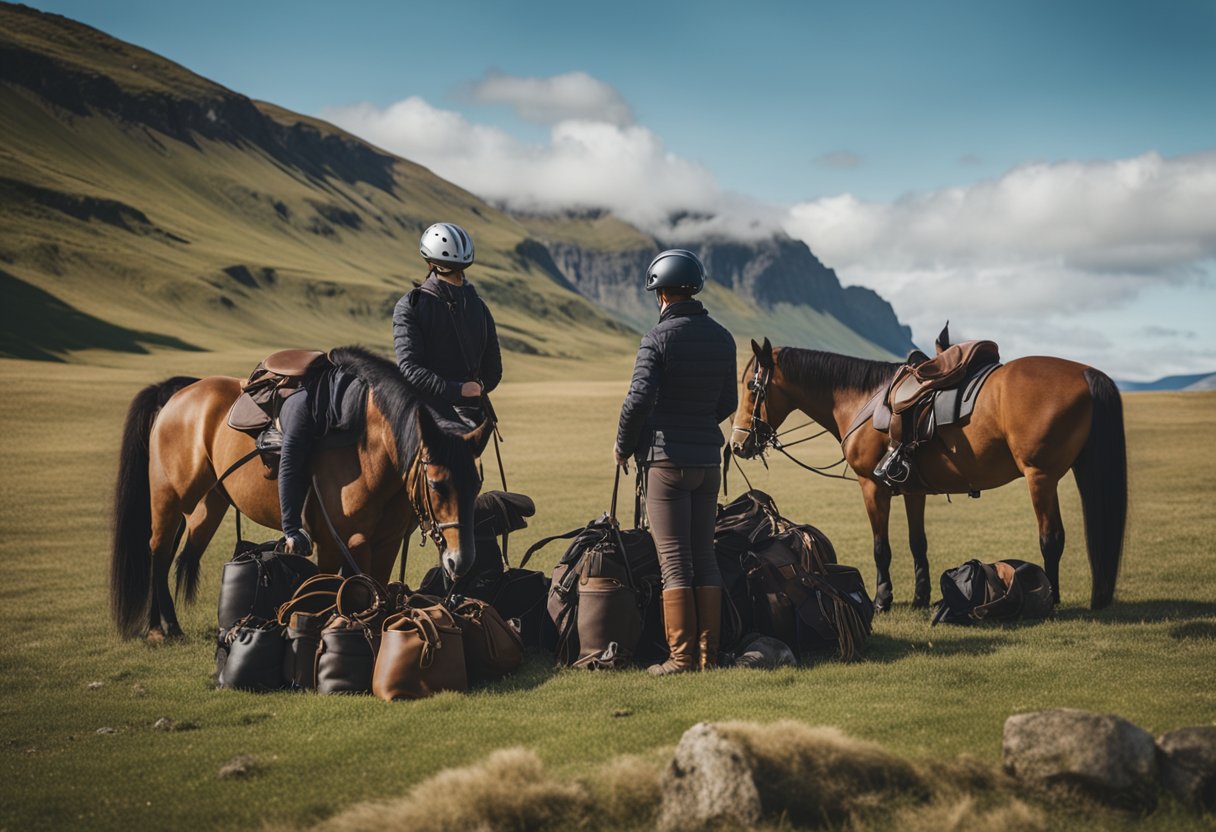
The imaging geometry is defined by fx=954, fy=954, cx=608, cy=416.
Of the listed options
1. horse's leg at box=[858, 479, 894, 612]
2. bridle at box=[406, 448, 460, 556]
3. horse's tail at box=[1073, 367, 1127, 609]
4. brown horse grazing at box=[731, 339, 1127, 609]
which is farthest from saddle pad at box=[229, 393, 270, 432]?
horse's tail at box=[1073, 367, 1127, 609]

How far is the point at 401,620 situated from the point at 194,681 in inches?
80.1

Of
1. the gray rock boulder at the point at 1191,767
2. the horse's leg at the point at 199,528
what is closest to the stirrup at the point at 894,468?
the gray rock boulder at the point at 1191,767

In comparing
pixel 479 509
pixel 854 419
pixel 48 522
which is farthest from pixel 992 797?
pixel 48 522

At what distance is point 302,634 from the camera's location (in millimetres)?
7289

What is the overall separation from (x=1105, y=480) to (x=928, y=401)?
1.85 m

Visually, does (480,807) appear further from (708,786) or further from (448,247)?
(448,247)

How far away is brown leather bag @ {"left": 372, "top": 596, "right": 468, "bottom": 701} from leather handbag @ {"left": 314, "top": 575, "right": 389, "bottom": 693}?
11 cm

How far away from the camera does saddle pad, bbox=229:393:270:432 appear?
27.5 ft

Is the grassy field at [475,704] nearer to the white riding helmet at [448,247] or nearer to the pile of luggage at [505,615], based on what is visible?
the pile of luggage at [505,615]

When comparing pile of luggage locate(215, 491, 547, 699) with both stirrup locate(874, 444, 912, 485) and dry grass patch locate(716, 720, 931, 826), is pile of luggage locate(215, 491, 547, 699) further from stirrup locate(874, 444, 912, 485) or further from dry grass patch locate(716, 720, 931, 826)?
stirrup locate(874, 444, 912, 485)

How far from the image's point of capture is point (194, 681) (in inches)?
302

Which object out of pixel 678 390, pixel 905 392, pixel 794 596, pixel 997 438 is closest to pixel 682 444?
pixel 678 390

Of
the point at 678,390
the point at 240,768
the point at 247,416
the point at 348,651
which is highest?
the point at 678,390

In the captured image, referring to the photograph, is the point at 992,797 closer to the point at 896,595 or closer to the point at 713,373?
the point at 713,373
